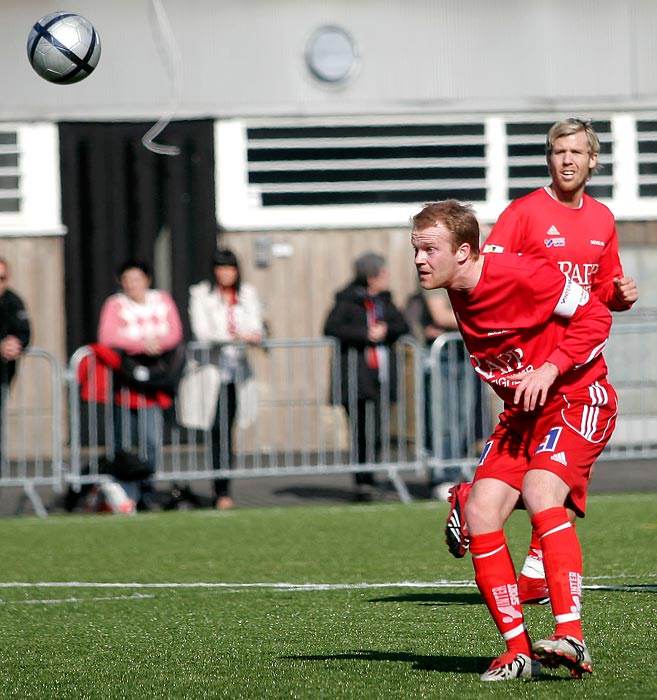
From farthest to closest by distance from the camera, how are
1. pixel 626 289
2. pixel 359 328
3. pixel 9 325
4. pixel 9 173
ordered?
pixel 9 173
pixel 359 328
pixel 9 325
pixel 626 289

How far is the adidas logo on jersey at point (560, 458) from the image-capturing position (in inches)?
203

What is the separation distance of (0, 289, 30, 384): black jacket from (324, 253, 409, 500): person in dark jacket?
2.49 meters

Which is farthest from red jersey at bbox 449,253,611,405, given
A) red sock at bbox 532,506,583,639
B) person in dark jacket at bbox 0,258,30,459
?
person in dark jacket at bbox 0,258,30,459

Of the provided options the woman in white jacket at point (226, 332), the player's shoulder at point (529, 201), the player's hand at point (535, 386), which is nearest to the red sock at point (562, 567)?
the player's hand at point (535, 386)

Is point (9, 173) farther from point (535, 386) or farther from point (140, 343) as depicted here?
point (535, 386)

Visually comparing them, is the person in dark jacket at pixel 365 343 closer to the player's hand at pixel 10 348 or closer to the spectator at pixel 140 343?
the spectator at pixel 140 343

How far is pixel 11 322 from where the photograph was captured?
465 inches

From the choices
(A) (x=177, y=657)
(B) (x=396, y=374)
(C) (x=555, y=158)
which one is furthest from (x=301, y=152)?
(A) (x=177, y=657)

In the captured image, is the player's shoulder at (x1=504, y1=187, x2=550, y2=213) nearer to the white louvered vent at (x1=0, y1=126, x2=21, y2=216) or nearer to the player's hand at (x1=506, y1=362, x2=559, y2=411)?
the player's hand at (x1=506, y1=362, x2=559, y2=411)

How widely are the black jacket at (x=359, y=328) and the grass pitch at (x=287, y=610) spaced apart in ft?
5.41

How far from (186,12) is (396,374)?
18.5ft

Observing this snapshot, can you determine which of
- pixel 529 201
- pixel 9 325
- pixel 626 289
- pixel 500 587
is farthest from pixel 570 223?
pixel 9 325

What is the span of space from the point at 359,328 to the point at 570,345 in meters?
6.91

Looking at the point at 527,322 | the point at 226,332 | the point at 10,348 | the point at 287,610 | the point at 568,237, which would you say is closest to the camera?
the point at 527,322
